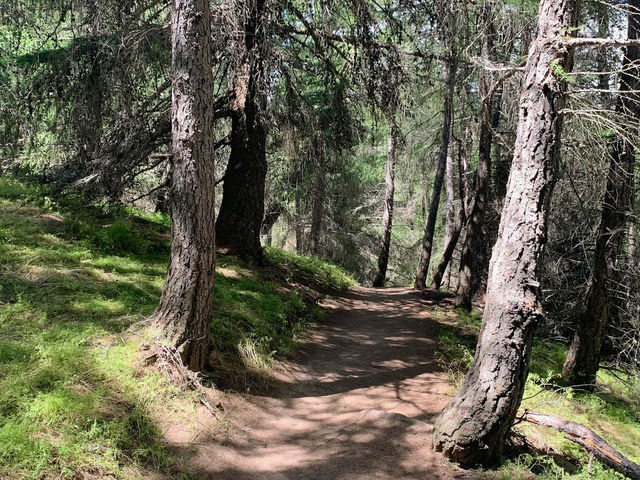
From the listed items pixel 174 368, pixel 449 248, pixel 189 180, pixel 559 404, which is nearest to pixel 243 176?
pixel 189 180

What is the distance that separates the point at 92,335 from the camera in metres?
4.86

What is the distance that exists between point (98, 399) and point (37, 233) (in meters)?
Result: 4.58

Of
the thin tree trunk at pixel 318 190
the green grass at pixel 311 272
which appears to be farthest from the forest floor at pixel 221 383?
the thin tree trunk at pixel 318 190

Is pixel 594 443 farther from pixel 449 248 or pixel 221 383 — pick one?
pixel 449 248

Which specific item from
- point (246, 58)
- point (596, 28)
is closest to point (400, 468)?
point (246, 58)

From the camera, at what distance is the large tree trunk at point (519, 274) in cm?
393

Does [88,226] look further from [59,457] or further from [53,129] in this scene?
[59,457]

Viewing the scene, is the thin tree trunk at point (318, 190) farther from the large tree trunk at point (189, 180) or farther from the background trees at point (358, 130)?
the large tree trunk at point (189, 180)

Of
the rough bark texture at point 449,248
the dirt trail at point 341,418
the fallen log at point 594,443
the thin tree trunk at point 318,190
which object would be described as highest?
the thin tree trunk at point 318,190

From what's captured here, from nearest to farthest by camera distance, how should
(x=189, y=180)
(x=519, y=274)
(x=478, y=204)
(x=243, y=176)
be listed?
(x=519, y=274) < (x=189, y=180) < (x=243, y=176) < (x=478, y=204)

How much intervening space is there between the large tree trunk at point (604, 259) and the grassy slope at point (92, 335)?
4716mm

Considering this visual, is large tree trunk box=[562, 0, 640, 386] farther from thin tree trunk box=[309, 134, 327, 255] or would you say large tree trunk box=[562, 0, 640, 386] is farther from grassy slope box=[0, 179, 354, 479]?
thin tree trunk box=[309, 134, 327, 255]

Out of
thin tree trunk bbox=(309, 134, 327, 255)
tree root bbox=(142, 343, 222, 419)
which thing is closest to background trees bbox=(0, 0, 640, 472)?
tree root bbox=(142, 343, 222, 419)

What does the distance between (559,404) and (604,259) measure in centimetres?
254
